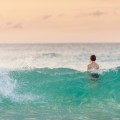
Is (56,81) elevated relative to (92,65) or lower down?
lower down

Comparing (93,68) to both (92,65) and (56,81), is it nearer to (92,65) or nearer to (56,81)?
(92,65)

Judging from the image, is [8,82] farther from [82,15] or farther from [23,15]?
[82,15]

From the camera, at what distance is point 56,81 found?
4168 mm

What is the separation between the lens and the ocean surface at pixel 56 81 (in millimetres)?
3893

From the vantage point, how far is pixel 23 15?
4.00 meters

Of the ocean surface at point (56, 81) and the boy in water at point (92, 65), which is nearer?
the ocean surface at point (56, 81)

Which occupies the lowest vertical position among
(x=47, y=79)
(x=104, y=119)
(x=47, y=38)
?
(x=104, y=119)

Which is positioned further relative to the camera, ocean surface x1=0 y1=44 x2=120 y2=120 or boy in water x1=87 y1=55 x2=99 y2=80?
boy in water x1=87 y1=55 x2=99 y2=80

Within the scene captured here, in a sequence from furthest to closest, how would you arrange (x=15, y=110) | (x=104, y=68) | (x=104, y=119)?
(x=104, y=68), (x=15, y=110), (x=104, y=119)

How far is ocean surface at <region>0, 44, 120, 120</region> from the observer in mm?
3893

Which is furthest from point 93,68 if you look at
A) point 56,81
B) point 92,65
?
point 56,81

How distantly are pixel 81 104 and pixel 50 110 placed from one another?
291 millimetres

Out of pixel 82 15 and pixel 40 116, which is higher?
pixel 82 15

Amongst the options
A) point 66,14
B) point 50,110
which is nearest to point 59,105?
point 50,110
